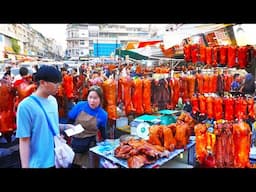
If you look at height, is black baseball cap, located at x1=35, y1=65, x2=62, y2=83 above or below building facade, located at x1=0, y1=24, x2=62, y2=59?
below

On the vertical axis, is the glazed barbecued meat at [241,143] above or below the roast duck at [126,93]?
below

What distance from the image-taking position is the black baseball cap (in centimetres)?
274

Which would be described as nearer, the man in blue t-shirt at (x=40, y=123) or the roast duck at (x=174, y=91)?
the man in blue t-shirt at (x=40, y=123)

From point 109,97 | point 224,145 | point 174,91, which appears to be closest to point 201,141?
point 224,145

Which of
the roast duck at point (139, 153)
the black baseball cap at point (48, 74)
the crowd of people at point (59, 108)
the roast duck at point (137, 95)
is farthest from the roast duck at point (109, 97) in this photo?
the black baseball cap at point (48, 74)

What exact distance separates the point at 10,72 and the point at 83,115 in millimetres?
721

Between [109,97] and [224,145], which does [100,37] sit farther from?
[224,145]

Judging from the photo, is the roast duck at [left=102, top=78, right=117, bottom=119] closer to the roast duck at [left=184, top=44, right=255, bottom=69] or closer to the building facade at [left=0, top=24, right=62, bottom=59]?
the building facade at [left=0, top=24, right=62, bottom=59]

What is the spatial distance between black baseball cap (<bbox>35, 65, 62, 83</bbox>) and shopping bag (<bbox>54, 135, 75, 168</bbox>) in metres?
0.48

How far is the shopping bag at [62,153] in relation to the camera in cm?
280

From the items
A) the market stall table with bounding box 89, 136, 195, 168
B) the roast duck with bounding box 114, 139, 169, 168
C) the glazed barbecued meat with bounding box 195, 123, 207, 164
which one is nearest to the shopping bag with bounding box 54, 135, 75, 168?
the market stall table with bounding box 89, 136, 195, 168

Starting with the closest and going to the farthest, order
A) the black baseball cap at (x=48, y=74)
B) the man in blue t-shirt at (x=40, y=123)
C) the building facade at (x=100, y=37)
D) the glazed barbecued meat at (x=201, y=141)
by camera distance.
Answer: the man in blue t-shirt at (x=40, y=123) < the black baseball cap at (x=48, y=74) < the building facade at (x=100, y=37) < the glazed barbecued meat at (x=201, y=141)

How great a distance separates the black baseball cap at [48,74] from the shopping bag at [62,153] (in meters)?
0.48

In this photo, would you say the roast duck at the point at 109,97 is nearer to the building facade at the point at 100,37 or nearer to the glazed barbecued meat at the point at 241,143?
the building facade at the point at 100,37
